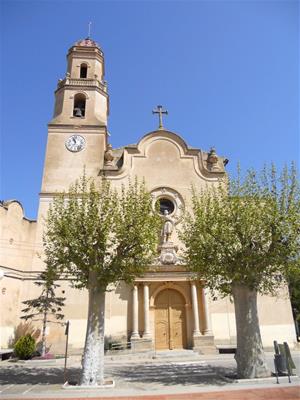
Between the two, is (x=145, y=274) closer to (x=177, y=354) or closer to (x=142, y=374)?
(x=177, y=354)

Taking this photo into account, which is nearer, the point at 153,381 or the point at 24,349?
the point at 153,381

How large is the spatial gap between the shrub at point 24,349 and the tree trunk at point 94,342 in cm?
730

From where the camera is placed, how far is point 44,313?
1798 cm

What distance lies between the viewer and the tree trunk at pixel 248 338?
35.4 feet

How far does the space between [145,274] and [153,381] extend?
8143 millimetres

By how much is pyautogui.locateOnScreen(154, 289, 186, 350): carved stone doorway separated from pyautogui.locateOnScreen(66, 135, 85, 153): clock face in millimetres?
11486

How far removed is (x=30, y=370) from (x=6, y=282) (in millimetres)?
5758

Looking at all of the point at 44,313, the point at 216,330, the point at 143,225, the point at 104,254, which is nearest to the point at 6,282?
the point at 44,313

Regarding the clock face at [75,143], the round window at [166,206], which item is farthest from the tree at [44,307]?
the clock face at [75,143]

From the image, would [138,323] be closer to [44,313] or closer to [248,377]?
[44,313]

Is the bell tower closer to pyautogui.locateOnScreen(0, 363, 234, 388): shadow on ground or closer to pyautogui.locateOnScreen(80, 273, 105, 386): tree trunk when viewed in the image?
pyautogui.locateOnScreen(0, 363, 234, 388): shadow on ground

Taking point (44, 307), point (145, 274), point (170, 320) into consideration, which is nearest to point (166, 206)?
point (145, 274)

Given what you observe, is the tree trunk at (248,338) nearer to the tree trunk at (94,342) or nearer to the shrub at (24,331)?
the tree trunk at (94,342)

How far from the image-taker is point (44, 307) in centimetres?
1773
